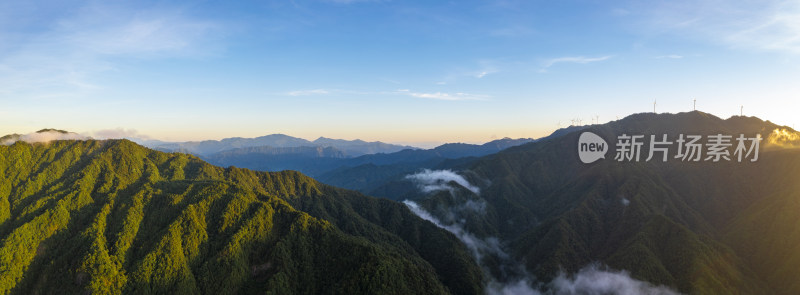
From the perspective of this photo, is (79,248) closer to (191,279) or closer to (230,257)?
(191,279)

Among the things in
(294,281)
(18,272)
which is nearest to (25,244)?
(18,272)

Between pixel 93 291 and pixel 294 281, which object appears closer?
pixel 93 291

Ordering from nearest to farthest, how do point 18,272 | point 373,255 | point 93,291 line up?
point 93,291, point 18,272, point 373,255

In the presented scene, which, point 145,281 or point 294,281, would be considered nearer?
point 145,281

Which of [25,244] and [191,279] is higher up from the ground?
[25,244]

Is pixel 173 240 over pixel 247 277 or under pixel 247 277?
over

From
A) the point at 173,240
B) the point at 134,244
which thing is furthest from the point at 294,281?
the point at 134,244

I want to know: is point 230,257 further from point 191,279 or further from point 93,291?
point 93,291

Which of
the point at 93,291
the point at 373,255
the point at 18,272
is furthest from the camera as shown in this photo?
the point at 373,255
